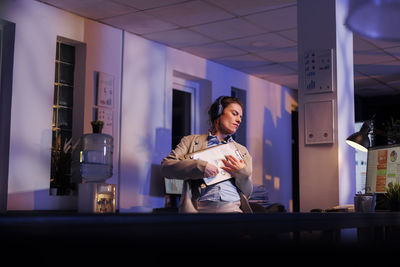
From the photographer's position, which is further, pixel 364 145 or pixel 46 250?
pixel 364 145

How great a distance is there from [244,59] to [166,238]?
19.7ft

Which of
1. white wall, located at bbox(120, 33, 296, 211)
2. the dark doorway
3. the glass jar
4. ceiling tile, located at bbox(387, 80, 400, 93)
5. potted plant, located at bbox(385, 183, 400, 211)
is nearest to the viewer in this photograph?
potted plant, located at bbox(385, 183, 400, 211)

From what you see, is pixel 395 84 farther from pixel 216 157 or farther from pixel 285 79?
pixel 216 157

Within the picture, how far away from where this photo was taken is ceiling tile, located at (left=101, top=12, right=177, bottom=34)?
4.86m

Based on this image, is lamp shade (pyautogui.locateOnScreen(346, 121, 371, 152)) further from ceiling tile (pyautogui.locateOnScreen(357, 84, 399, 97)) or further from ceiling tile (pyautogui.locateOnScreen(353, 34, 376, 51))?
ceiling tile (pyautogui.locateOnScreen(357, 84, 399, 97))

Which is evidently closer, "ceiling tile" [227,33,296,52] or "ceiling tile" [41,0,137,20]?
"ceiling tile" [41,0,137,20]

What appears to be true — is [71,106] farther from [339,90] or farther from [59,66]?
[339,90]

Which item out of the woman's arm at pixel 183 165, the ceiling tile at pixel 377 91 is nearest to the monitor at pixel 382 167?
the woman's arm at pixel 183 165

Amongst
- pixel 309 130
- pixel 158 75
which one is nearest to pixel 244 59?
pixel 158 75

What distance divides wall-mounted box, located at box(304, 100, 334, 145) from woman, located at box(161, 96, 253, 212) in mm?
1131

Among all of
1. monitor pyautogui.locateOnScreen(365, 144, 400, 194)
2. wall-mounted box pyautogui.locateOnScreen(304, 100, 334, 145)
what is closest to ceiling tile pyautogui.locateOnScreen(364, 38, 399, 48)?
wall-mounted box pyautogui.locateOnScreen(304, 100, 334, 145)

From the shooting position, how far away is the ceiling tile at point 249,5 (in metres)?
4.45

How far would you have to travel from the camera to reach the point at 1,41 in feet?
14.2

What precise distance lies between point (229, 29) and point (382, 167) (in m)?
2.51
